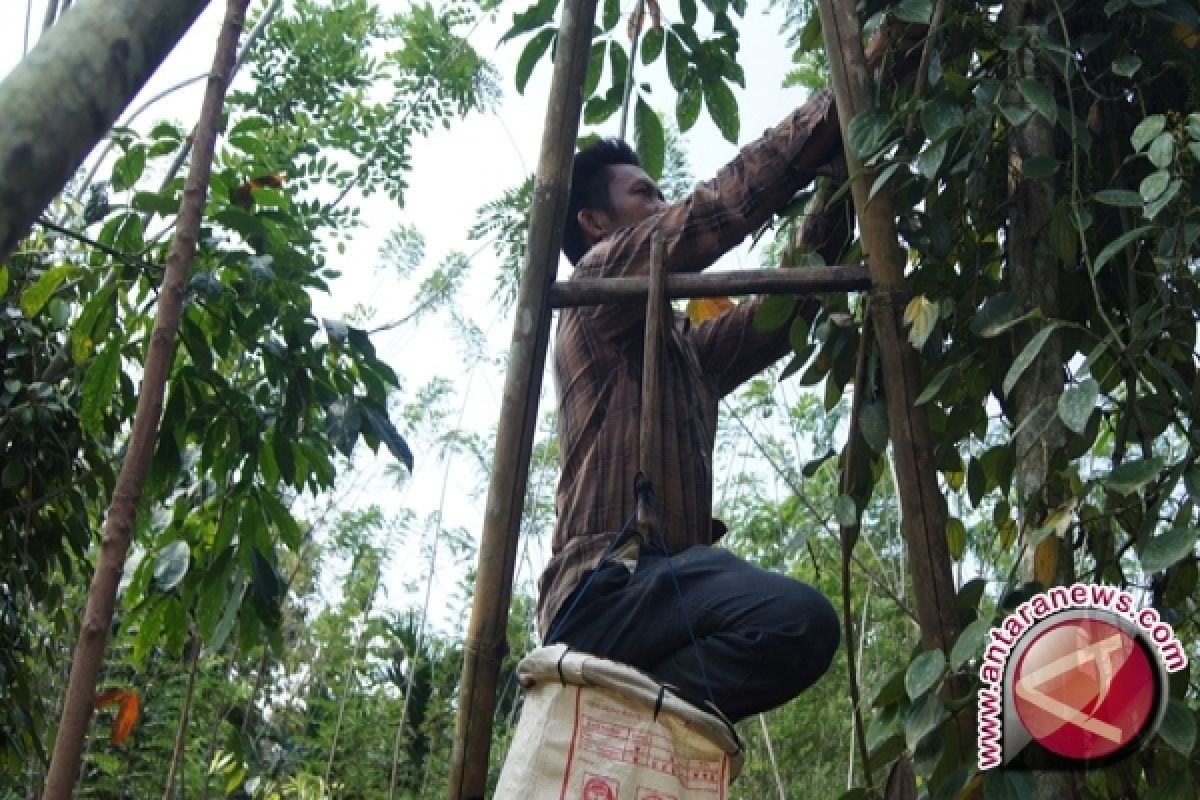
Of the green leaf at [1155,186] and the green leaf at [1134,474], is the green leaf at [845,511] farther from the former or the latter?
the green leaf at [1155,186]

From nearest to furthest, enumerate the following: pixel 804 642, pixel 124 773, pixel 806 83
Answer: pixel 804 642, pixel 806 83, pixel 124 773

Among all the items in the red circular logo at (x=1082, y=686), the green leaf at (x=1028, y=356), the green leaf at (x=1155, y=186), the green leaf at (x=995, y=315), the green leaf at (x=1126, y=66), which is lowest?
the red circular logo at (x=1082, y=686)

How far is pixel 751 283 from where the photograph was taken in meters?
1.73

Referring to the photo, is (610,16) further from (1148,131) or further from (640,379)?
(1148,131)

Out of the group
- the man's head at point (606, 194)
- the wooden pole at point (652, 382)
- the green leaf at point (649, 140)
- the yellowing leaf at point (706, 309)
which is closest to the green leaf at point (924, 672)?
the wooden pole at point (652, 382)

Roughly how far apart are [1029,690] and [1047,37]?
78 cm

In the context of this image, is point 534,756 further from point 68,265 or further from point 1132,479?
point 68,265

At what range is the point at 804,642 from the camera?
1658 mm

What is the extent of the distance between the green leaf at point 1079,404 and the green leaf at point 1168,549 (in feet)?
0.44

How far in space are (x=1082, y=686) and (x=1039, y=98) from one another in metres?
0.64

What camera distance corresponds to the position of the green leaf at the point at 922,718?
147 cm

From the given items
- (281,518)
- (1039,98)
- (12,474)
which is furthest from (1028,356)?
(12,474)

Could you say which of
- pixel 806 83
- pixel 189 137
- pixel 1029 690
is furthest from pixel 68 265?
pixel 806 83

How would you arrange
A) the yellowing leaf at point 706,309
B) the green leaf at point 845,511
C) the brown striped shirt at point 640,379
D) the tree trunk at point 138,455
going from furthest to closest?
1. the yellowing leaf at point 706,309
2. the brown striped shirt at point 640,379
3. the green leaf at point 845,511
4. the tree trunk at point 138,455
